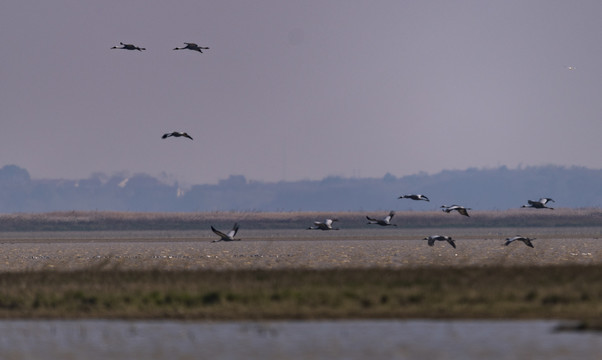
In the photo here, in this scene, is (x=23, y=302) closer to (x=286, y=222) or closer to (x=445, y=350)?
(x=445, y=350)

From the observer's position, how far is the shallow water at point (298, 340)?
29.6 m

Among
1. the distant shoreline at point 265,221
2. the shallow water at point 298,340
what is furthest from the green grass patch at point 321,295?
the distant shoreline at point 265,221

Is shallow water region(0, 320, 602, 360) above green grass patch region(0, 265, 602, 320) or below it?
below

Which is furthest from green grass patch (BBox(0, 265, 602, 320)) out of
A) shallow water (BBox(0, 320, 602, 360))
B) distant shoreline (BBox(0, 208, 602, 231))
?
distant shoreline (BBox(0, 208, 602, 231))

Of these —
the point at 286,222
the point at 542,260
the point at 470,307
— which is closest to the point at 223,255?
the point at 542,260

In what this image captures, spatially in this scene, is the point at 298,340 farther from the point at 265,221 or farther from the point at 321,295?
the point at 265,221

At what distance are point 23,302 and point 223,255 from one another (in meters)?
34.5

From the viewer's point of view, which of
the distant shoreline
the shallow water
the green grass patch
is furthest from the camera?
the distant shoreline

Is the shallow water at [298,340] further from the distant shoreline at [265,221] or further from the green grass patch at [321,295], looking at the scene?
the distant shoreline at [265,221]

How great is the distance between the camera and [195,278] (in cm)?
4550

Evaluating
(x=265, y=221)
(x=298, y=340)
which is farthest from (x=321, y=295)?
(x=265, y=221)

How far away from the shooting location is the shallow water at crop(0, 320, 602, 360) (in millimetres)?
29609

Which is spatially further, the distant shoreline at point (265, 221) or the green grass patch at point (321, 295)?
the distant shoreline at point (265, 221)

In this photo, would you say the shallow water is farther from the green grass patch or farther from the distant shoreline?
the distant shoreline
